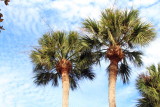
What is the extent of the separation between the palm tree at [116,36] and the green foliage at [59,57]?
992 mm

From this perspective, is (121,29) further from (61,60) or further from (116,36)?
(61,60)

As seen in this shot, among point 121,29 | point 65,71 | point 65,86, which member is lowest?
point 65,86

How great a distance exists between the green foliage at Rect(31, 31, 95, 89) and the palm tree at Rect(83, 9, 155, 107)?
0.99 m

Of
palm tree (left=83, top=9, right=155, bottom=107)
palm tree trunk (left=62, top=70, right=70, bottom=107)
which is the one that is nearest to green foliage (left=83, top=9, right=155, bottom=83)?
palm tree (left=83, top=9, right=155, bottom=107)

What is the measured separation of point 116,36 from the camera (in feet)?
45.7

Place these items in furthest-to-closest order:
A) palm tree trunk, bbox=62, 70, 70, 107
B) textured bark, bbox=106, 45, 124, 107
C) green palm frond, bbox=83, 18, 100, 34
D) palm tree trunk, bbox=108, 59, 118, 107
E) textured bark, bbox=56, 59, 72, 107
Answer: textured bark, bbox=56, 59, 72, 107, palm tree trunk, bbox=62, 70, 70, 107, green palm frond, bbox=83, 18, 100, 34, textured bark, bbox=106, 45, 124, 107, palm tree trunk, bbox=108, 59, 118, 107

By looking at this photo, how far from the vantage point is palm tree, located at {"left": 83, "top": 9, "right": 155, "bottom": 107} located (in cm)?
1380

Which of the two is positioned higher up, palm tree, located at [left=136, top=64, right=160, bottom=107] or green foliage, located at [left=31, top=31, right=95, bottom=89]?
green foliage, located at [left=31, top=31, right=95, bottom=89]

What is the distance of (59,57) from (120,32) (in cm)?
401

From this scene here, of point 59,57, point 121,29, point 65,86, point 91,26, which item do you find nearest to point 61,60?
point 59,57

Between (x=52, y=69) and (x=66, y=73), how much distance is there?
103cm

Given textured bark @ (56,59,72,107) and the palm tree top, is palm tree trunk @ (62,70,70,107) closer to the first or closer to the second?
textured bark @ (56,59,72,107)

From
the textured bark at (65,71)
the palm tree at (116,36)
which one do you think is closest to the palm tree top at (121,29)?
the palm tree at (116,36)

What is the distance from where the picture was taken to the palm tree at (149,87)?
15320 mm
